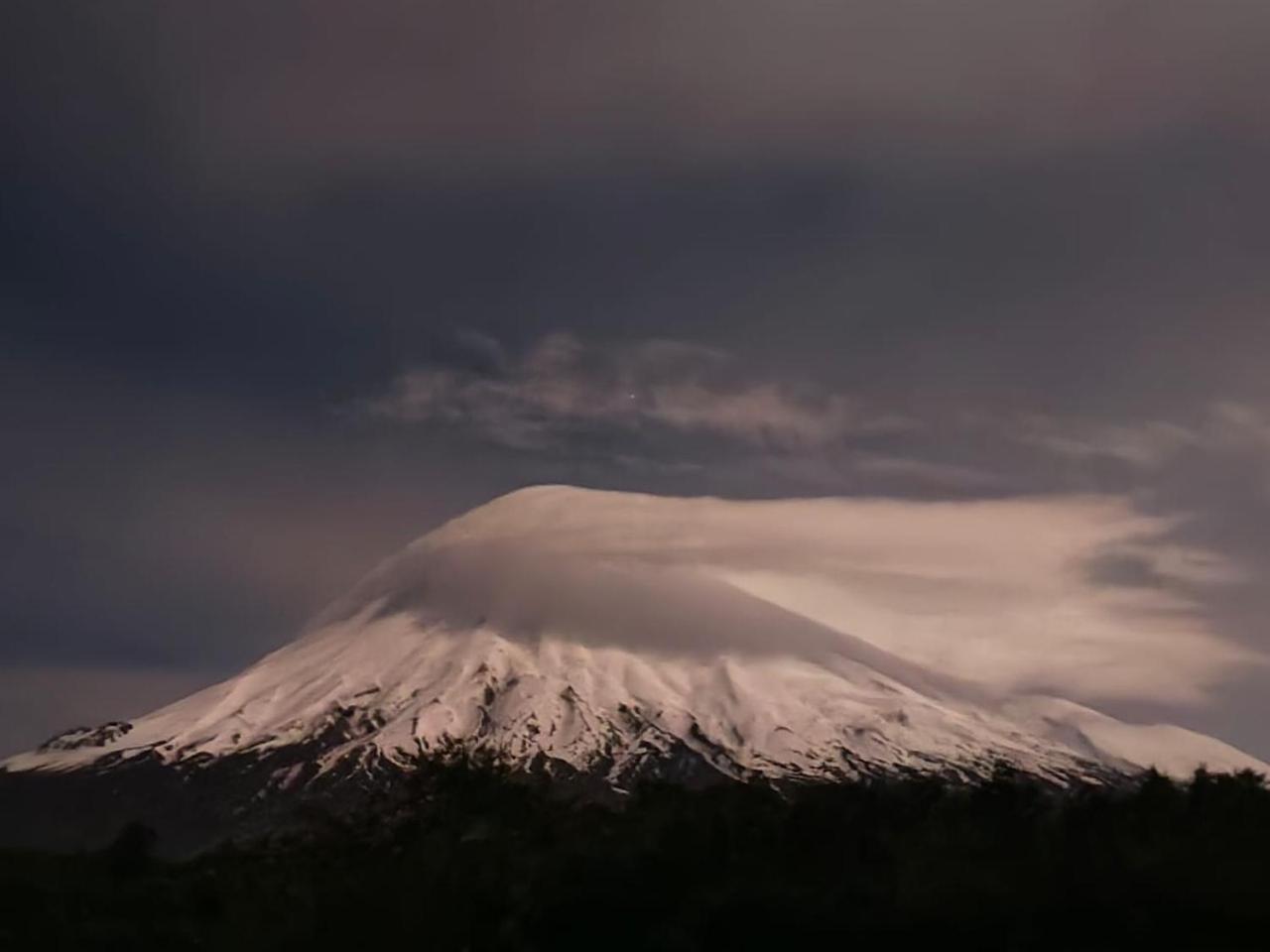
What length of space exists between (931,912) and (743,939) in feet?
17.9

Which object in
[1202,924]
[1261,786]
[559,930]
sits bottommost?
[559,930]

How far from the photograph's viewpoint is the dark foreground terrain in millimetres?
39969

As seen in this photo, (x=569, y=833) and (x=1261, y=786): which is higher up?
(x=1261, y=786)

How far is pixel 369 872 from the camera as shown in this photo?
52.6m

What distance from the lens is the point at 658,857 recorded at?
155 ft

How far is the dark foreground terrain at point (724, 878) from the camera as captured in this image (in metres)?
40.0

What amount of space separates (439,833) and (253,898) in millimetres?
7645

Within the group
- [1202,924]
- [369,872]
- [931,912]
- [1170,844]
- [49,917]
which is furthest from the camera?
[49,917]

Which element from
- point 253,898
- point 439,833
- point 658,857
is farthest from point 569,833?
point 253,898

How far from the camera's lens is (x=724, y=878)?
151 ft

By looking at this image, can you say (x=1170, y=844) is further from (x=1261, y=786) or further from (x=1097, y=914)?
(x=1261, y=786)

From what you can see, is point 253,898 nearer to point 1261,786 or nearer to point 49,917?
point 49,917

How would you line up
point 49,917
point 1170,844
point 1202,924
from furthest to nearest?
1. point 49,917
2. point 1170,844
3. point 1202,924

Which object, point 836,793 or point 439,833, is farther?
point 836,793
